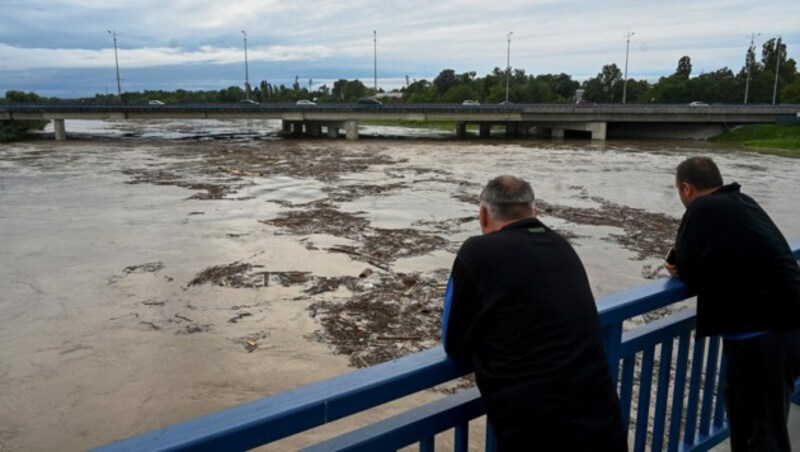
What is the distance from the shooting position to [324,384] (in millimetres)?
1928

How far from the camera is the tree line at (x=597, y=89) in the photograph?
315ft

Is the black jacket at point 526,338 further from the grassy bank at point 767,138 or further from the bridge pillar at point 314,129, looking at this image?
the bridge pillar at point 314,129

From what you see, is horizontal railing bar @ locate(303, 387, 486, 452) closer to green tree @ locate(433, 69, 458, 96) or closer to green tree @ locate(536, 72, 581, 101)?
green tree @ locate(536, 72, 581, 101)

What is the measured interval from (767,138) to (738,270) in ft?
190

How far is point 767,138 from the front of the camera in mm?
51906

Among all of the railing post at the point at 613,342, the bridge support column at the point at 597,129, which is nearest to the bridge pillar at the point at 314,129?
the bridge support column at the point at 597,129

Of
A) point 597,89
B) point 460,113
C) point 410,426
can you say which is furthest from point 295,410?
point 597,89

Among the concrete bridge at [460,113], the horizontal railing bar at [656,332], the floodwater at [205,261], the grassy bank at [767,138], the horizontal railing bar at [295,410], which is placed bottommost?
the floodwater at [205,261]

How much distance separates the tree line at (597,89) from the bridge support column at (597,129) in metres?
36.6

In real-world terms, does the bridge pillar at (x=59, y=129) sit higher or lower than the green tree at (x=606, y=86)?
lower

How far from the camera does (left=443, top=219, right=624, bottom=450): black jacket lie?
2.20 meters

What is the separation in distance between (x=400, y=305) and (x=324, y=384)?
8.27m

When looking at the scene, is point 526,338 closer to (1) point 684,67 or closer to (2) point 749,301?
(2) point 749,301

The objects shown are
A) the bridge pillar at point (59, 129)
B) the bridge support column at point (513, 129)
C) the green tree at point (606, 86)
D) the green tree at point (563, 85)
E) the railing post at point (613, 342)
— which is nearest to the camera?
the railing post at point (613, 342)
